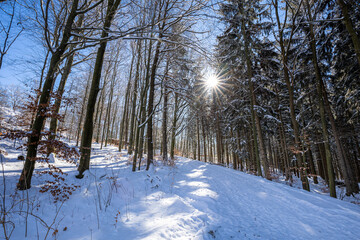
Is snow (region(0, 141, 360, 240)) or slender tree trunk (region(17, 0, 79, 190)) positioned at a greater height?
slender tree trunk (region(17, 0, 79, 190))

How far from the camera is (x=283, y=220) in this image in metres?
2.79

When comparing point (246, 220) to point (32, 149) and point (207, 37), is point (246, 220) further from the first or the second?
point (32, 149)

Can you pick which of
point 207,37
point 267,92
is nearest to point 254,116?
point 267,92

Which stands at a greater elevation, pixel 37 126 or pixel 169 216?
pixel 37 126

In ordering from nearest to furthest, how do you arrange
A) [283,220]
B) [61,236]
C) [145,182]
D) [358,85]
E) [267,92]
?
1. [61,236]
2. [283,220]
3. [145,182]
4. [358,85]
5. [267,92]

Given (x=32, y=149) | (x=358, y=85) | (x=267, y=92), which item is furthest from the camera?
(x=267, y=92)

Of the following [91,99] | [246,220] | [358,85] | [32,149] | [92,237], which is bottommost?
[246,220]

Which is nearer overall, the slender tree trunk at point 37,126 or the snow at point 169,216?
the snow at point 169,216

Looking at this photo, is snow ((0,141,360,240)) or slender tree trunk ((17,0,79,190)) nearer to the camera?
snow ((0,141,360,240))

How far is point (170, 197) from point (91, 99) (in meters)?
4.07

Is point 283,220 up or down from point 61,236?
down

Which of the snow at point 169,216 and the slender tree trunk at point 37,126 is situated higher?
the slender tree trunk at point 37,126

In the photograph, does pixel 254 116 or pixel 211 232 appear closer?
pixel 211 232

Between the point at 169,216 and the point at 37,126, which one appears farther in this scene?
the point at 37,126
